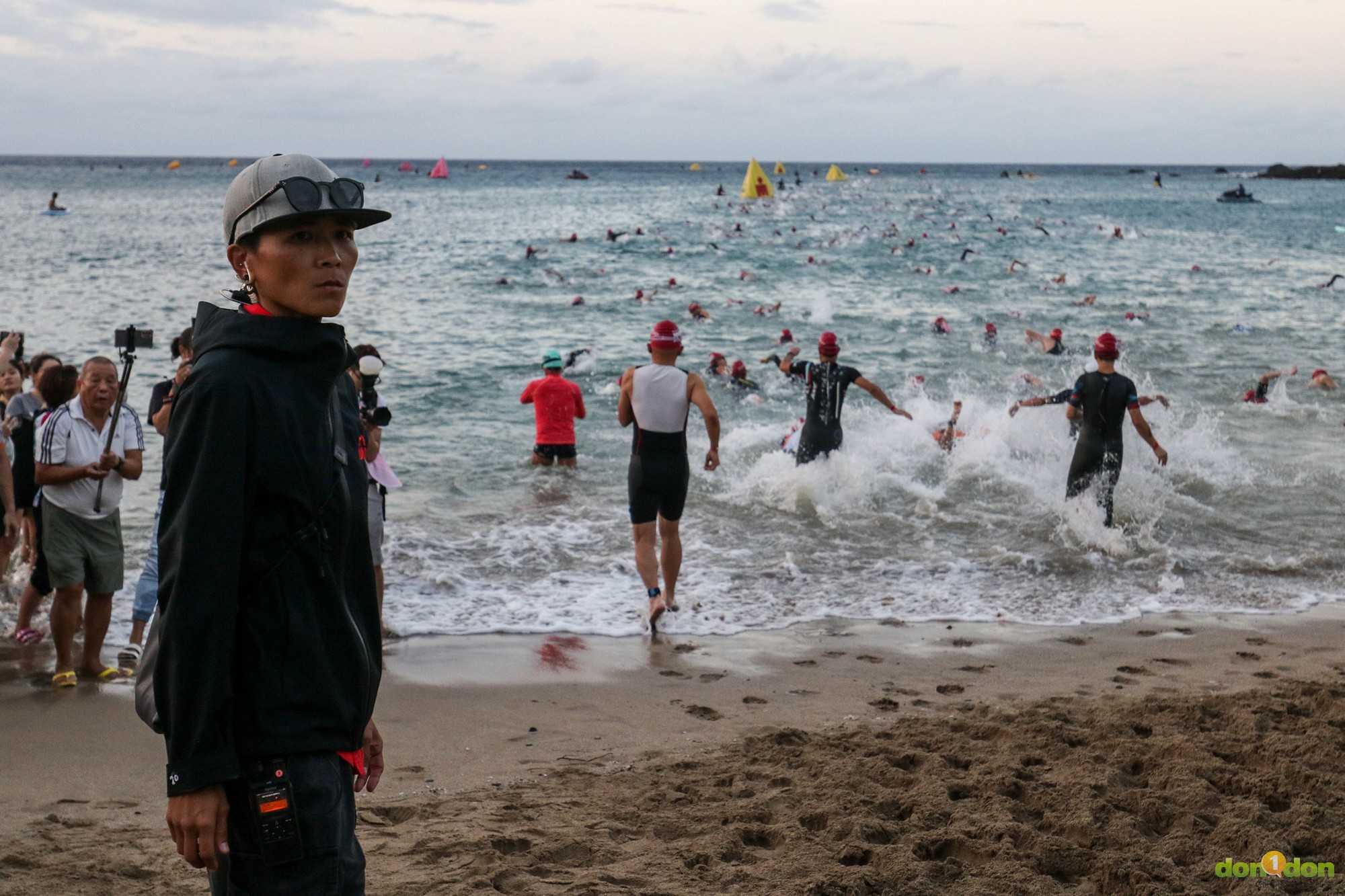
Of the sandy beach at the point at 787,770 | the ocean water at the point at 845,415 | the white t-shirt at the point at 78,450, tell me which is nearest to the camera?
the sandy beach at the point at 787,770

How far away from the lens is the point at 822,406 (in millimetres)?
A: 10523

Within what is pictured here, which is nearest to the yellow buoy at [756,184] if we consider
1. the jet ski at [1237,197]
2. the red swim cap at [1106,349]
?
the jet ski at [1237,197]

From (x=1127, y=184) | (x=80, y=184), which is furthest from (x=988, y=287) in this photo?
(x=1127, y=184)

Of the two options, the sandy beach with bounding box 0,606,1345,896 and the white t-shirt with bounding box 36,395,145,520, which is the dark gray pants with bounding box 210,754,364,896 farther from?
the white t-shirt with bounding box 36,395,145,520

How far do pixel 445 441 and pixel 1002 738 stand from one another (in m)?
9.88

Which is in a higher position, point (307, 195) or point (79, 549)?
point (307, 195)

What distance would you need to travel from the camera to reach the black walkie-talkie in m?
1.82

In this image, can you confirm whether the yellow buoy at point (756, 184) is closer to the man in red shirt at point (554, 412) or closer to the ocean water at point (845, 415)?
the ocean water at point (845, 415)

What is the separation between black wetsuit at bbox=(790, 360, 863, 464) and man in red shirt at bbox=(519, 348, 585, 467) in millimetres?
2746

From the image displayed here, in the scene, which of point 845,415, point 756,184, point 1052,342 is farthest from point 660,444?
point 756,184

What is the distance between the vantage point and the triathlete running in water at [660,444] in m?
7.48

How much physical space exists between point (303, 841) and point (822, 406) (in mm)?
8966

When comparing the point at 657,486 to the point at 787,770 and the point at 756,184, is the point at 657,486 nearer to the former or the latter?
the point at 787,770

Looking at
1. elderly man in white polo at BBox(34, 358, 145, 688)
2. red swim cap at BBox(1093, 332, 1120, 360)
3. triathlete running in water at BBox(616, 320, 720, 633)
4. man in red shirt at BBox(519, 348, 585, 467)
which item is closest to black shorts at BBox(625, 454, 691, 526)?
triathlete running in water at BBox(616, 320, 720, 633)
